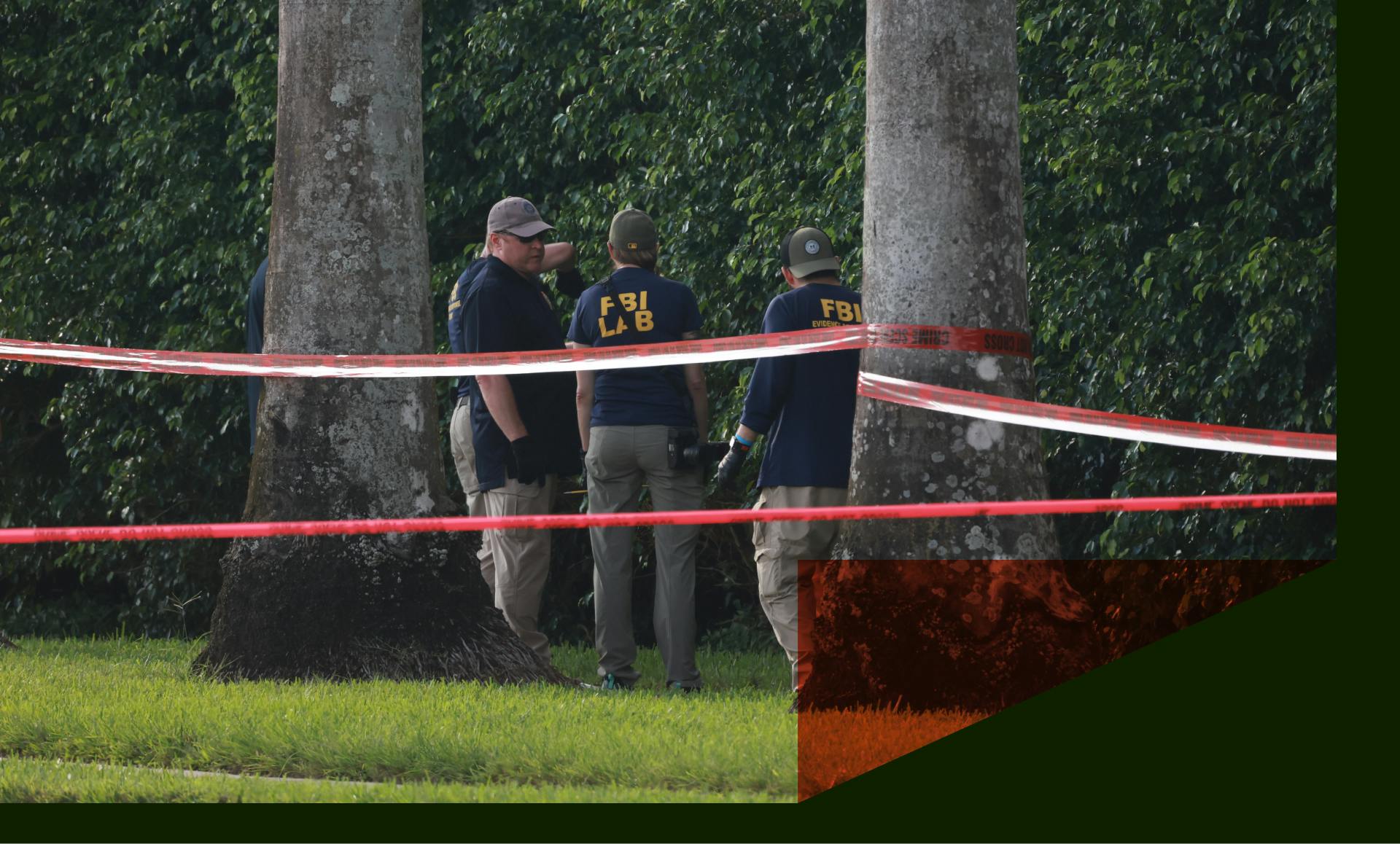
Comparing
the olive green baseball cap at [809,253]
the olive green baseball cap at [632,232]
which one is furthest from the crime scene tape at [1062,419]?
the olive green baseball cap at [632,232]

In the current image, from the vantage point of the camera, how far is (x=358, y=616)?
8047mm

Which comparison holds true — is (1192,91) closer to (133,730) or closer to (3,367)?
(133,730)

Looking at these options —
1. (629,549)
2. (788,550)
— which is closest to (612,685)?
(629,549)

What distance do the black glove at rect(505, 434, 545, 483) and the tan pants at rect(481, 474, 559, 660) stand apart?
0.08m

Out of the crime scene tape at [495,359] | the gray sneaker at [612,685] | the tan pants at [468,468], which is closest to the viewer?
the crime scene tape at [495,359]

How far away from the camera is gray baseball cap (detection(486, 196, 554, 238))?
8531 mm

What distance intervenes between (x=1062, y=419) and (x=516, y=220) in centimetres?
272

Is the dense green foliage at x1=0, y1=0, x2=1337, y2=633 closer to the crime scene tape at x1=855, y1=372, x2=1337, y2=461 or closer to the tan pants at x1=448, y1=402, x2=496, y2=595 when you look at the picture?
the crime scene tape at x1=855, y1=372, x2=1337, y2=461

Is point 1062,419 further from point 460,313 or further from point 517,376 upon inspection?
point 460,313

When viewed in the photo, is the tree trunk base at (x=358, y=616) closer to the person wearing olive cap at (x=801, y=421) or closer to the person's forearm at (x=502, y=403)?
A: the person's forearm at (x=502, y=403)

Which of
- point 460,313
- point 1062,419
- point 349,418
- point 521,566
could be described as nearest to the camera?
point 1062,419

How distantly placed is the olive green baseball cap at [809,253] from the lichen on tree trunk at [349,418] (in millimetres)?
1599

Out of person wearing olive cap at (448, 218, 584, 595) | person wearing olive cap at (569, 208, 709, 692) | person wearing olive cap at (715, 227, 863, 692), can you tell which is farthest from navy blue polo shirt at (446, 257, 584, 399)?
person wearing olive cap at (715, 227, 863, 692)

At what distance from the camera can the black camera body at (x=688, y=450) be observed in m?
8.37
